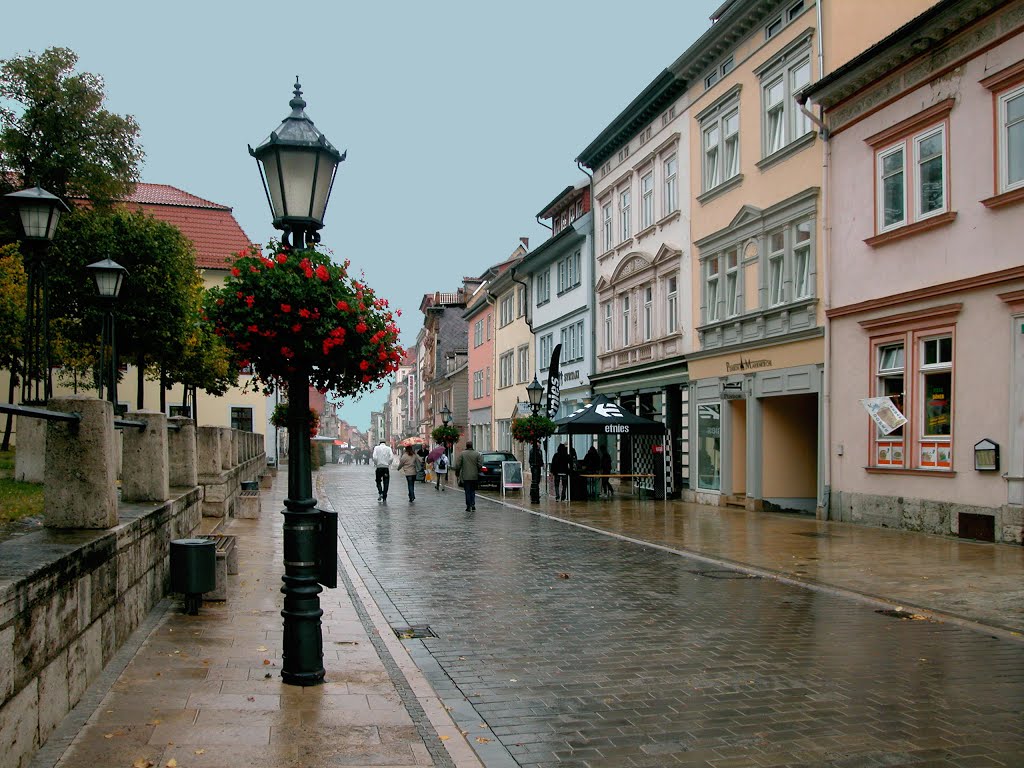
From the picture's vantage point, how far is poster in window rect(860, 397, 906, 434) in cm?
1797

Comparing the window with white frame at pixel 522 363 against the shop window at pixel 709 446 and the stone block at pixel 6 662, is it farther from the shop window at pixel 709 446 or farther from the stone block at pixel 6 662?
the stone block at pixel 6 662

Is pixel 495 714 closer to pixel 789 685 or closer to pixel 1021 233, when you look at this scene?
pixel 789 685

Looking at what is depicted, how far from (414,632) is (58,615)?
4.07 metres

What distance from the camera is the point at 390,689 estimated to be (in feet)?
22.0

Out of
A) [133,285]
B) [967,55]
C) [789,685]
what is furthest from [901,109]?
[133,285]

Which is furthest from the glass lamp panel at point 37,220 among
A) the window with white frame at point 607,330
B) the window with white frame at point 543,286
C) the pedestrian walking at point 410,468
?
the window with white frame at point 543,286

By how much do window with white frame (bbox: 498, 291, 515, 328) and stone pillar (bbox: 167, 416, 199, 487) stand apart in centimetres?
3834

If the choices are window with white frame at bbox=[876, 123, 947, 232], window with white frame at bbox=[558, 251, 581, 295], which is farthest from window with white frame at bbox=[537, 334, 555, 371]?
window with white frame at bbox=[876, 123, 947, 232]

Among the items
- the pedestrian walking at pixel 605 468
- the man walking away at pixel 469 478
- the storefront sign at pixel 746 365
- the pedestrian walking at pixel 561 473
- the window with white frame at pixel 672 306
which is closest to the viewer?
the storefront sign at pixel 746 365

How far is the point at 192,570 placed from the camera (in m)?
9.11

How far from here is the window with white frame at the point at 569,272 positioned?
127 ft

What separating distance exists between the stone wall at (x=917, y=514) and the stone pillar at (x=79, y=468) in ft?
44.3

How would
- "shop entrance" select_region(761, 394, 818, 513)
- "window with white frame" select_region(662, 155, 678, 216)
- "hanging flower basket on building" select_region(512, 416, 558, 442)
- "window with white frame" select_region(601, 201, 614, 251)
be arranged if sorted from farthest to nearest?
"window with white frame" select_region(601, 201, 614, 251)
"hanging flower basket on building" select_region(512, 416, 558, 442)
"window with white frame" select_region(662, 155, 678, 216)
"shop entrance" select_region(761, 394, 818, 513)

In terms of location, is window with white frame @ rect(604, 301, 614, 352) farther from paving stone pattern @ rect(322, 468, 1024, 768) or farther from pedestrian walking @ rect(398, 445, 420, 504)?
paving stone pattern @ rect(322, 468, 1024, 768)
